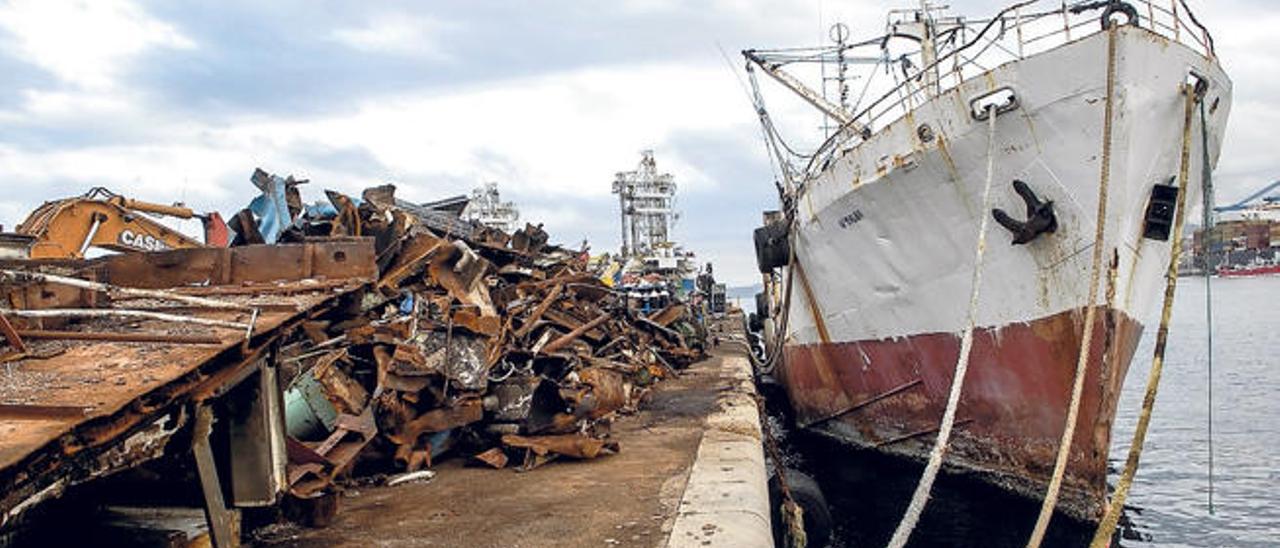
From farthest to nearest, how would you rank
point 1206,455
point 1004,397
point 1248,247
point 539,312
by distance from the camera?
point 1248,247 → point 1206,455 → point 539,312 → point 1004,397

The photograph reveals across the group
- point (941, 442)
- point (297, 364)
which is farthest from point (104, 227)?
point (941, 442)

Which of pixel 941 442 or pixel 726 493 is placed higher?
pixel 941 442

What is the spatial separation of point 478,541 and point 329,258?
178 cm

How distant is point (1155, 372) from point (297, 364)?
19.3ft

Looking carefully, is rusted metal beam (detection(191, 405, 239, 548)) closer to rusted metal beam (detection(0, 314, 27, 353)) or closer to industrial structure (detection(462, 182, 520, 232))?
rusted metal beam (detection(0, 314, 27, 353))

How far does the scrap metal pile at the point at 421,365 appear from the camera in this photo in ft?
18.6

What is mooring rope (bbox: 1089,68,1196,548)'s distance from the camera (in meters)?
4.63

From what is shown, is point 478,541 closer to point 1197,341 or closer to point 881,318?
point 881,318

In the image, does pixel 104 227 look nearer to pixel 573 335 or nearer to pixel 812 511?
pixel 573 335

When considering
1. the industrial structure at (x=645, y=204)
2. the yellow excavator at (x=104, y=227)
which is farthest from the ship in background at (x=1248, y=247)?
the yellow excavator at (x=104, y=227)

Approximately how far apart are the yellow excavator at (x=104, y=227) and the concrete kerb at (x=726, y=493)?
212 inches


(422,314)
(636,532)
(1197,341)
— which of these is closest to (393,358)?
(422,314)

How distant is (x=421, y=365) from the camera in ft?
20.7

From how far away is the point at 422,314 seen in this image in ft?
22.7
